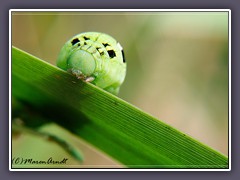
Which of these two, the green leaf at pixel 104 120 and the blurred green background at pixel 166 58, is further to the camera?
the blurred green background at pixel 166 58

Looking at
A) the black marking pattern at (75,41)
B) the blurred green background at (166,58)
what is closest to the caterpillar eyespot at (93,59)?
the black marking pattern at (75,41)

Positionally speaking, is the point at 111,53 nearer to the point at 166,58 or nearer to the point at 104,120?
the point at 104,120

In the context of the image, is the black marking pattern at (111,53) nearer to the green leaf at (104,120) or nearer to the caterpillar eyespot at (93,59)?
the caterpillar eyespot at (93,59)

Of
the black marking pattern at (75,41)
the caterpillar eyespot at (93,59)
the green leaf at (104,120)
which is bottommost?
the green leaf at (104,120)

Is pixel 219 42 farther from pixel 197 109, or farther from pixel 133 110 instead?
pixel 133 110

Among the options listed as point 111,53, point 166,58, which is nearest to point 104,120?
point 111,53
